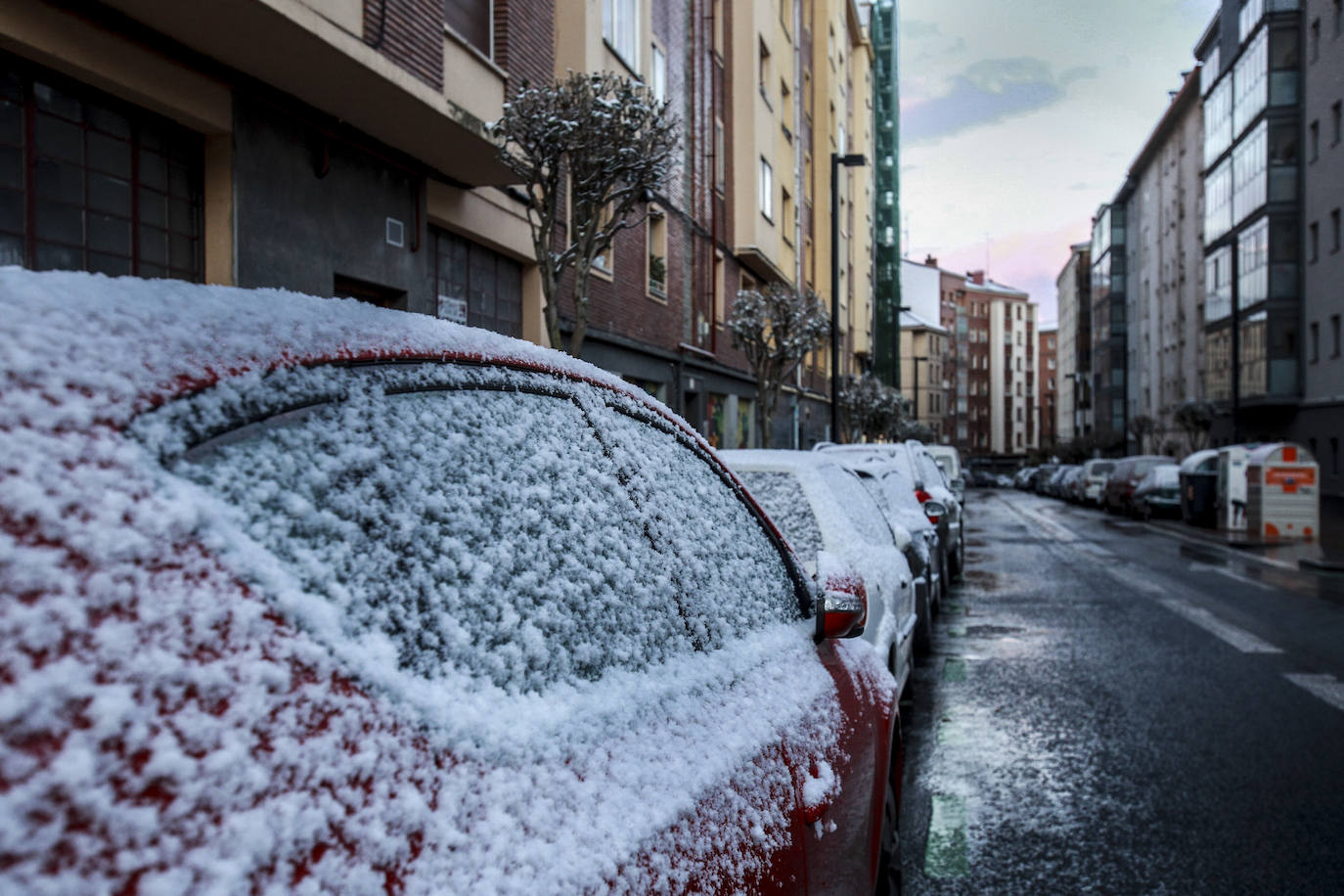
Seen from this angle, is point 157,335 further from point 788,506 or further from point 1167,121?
point 1167,121

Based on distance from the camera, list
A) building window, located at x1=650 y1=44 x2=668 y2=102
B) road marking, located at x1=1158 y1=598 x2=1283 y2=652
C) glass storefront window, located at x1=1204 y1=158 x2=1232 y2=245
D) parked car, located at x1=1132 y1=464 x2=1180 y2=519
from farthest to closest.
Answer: glass storefront window, located at x1=1204 y1=158 x2=1232 y2=245
parked car, located at x1=1132 y1=464 x2=1180 y2=519
building window, located at x1=650 y1=44 x2=668 y2=102
road marking, located at x1=1158 y1=598 x2=1283 y2=652

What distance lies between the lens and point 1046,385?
133 metres

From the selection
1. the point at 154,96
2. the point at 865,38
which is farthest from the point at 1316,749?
the point at 865,38

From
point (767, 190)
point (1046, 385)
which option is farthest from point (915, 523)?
point (1046, 385)

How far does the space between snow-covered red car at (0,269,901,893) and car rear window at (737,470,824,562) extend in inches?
123

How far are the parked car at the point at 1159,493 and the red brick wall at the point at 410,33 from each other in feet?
79.4

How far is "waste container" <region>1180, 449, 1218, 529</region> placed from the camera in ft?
77.9

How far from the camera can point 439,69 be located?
349 inches

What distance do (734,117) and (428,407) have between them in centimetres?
2269

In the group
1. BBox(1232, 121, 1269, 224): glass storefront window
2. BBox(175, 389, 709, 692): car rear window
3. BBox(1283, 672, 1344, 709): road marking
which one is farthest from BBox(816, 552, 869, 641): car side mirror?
BBox(1232, 121, 1269, 224): glass storefront window

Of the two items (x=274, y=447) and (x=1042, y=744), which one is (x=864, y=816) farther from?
(x=1042, y=744)

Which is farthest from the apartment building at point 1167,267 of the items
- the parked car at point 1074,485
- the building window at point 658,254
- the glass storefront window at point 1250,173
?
the building window at point 658,254

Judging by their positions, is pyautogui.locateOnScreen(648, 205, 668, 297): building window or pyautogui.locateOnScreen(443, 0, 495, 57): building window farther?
pyautogui.locateOnScreen(648, 205, 668, 297): building window

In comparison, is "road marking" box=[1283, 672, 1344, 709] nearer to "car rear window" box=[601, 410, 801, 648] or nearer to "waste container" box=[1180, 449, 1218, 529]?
"car rear window" box=[601, 410, 801, 648]
